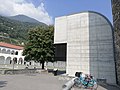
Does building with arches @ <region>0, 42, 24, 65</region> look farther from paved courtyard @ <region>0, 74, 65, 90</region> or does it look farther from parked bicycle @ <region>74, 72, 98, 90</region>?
parked bicycle @ <region>74, 72, 98, 90</region>

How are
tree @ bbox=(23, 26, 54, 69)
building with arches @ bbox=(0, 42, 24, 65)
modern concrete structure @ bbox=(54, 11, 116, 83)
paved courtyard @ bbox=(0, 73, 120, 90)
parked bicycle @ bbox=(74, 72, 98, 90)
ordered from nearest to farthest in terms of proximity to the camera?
parked bicycle @ bbox=(74, 72, 98, 90) < paved courtyard @ bbox=(0, 73, 120, 90) < modern concrete structure @ bbox=(54, 11, 116, 83) < tree @ bbox=(23, 26, 54, 69) < building with arches @ bbox=(0, 42, 24, 65)

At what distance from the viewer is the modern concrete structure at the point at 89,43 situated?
1877 cm

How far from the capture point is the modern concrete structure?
1877cm

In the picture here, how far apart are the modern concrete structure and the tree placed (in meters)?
6.64

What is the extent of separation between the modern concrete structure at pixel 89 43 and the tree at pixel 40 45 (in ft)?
21.8

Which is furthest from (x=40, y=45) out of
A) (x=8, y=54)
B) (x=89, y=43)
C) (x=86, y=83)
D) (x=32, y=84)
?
(x=8, y=54)

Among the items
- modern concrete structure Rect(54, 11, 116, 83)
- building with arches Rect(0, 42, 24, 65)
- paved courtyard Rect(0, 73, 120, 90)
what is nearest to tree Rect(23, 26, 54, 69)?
modern concrete structure Rect(54, 11, 116, 83)

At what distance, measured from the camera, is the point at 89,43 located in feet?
67.7

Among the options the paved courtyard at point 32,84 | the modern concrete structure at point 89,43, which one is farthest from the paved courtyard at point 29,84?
the modern concrete structure at point 89,43

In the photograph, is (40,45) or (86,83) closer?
(86,83)

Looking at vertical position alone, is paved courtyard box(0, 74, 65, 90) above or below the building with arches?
below

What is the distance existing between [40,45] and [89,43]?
13.2 metres

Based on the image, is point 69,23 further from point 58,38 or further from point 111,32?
point 111,32

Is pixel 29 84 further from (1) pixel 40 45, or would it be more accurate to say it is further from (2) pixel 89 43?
(1) pixel 40 45
